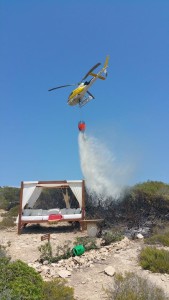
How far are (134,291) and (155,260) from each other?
2.86 meters

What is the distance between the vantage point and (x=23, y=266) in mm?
8656

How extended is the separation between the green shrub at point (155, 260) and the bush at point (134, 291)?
1772mm

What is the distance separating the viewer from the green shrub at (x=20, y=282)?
7340 millimetres

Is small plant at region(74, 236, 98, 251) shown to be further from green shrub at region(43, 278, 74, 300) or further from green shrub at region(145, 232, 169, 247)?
green shrub at region(43, 278, 74, 300)

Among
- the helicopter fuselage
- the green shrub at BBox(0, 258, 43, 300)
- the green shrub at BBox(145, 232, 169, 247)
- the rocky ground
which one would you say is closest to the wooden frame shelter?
the rocky ground

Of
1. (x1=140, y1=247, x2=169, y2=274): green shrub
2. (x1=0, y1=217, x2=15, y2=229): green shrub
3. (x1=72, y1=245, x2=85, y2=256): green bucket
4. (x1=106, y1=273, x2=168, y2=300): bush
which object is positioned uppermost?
(x1=0, y1=217, x2=15, y2=229): green shrub

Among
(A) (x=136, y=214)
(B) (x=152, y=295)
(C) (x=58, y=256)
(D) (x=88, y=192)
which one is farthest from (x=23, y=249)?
(D) (x=88, y=192)

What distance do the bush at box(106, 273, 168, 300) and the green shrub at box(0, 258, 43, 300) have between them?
212 cm

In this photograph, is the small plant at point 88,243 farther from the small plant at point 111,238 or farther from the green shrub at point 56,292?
the green shrub at point 56,292

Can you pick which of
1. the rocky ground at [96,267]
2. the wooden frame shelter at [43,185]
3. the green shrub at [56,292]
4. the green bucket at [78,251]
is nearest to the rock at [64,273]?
the rocky ground at [96,267]

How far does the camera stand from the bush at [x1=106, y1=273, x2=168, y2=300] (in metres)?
8.45

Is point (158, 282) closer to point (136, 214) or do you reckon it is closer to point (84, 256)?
point (84, 256)

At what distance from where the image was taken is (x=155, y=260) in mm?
11289

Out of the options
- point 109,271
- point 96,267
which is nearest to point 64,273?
point 96,267
